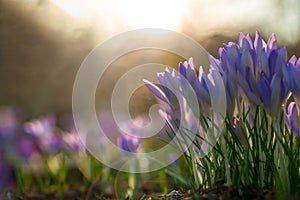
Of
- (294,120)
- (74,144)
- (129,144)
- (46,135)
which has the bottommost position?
(294,120)

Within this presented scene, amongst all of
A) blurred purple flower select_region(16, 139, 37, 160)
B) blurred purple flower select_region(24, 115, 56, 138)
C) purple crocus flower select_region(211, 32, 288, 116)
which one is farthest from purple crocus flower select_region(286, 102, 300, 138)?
blurred purple flower select_region(16, 139, 37, 160)

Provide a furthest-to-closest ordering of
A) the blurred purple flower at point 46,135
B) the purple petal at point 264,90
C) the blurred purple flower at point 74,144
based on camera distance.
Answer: the blurred purple flower at point 46,135 < the blurred purple flower at point 74,144 < the purple petal at point 264,90

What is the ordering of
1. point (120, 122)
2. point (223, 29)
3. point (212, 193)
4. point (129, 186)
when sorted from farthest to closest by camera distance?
point (223, 29) < point (120, 122) < point (129, 186) < point (212, 193)

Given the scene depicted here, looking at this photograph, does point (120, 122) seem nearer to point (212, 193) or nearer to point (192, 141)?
point (192, 141)

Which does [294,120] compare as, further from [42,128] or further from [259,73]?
[42,128]

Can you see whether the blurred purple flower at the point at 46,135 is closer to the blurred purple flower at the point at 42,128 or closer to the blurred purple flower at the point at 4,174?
the blurred purple flower at the point at 42,128

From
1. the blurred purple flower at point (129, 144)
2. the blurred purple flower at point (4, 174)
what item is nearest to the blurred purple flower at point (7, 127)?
the blurred purple flower at point (4, 174)

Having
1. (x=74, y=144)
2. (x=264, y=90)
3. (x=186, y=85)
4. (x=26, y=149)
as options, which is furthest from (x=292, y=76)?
(x=26, y=149)

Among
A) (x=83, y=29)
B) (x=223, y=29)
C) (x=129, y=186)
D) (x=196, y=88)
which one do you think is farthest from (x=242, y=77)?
(x=83, y=29)
